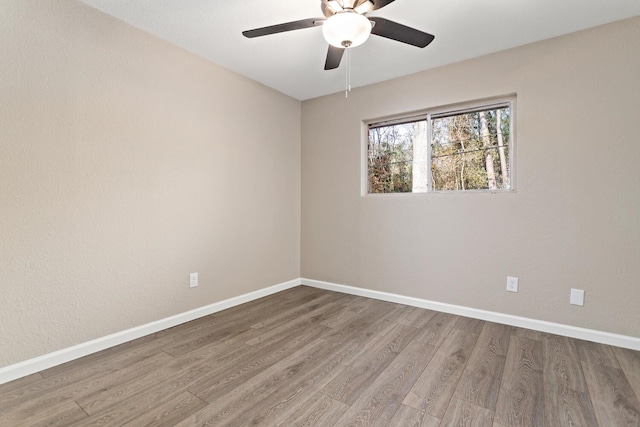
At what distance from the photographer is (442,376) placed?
177 centimetres

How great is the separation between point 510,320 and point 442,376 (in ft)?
3.90

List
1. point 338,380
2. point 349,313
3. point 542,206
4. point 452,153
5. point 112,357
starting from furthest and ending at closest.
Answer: point 452,153 → point 349,313 → point 542,206 → point 112,357 → point 338,380

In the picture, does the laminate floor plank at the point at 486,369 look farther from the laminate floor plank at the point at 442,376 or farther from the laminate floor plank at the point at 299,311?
the laminate floor plank at the point at 299,311

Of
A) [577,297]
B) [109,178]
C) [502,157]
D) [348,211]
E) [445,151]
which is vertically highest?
[445,151]

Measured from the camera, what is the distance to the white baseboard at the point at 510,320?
85.2 inches

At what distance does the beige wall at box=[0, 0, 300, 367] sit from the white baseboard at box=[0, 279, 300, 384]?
2.0 inches

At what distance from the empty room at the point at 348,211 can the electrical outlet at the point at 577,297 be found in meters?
0.01

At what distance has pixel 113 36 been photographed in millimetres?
2125

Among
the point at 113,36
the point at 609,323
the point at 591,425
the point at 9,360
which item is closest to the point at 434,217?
the point at 609,323

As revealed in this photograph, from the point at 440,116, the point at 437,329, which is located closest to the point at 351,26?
the point at 440,116

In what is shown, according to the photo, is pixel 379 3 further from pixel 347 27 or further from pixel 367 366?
pixel 367 366

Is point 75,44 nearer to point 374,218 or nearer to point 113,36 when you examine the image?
point 113,36

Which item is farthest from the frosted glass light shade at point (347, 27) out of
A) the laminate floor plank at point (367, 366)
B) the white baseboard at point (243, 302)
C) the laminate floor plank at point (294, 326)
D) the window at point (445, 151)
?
the white baseboard at point (243, 302)

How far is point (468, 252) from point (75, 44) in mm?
3441
